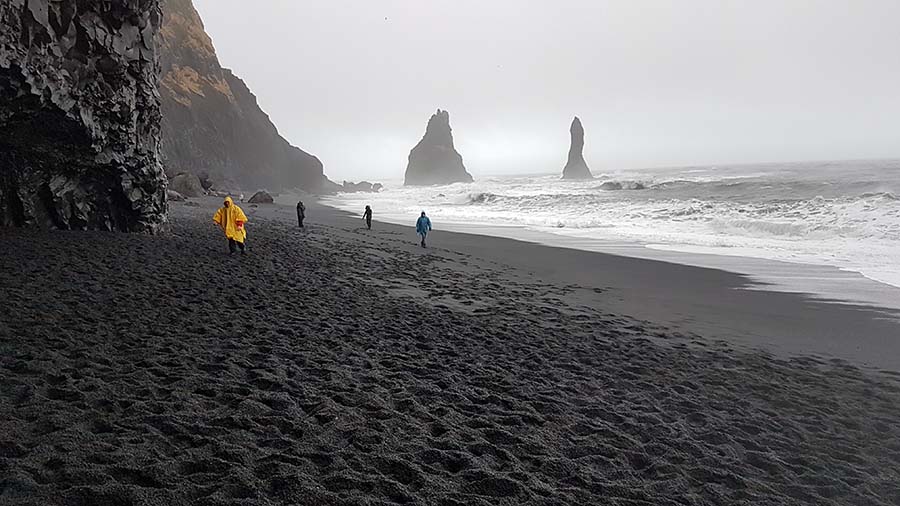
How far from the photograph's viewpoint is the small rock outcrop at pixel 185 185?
1339 inches

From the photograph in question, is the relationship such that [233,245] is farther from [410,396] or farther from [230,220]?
[410,396]

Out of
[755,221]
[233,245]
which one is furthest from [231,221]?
[755,221]

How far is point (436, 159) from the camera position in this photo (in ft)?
387

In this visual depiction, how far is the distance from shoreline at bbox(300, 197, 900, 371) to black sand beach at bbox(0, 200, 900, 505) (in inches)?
3.5

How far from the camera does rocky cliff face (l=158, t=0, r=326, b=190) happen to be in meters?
52.3

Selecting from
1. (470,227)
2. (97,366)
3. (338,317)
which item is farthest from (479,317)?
(470,227)

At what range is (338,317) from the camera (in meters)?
7.33

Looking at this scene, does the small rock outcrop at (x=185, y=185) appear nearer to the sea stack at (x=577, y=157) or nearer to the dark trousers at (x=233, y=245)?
the dark trousers at (x=233, y=245)

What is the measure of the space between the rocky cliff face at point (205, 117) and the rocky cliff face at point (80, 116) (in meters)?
37.5

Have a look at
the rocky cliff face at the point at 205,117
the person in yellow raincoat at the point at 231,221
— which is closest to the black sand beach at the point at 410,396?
the person in yellow raincoat at the point at 231,221

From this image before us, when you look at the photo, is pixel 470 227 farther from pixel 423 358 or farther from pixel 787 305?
pixel 423 358

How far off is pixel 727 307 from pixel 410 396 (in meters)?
7.52

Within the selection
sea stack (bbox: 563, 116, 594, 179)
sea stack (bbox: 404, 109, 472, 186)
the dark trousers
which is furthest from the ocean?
sea stack (bbox: 404, 109, 472, 186)

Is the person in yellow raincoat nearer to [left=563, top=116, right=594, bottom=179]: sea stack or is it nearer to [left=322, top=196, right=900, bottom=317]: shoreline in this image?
[left=322, top=196, right=900, bottom=317]: shoreline
